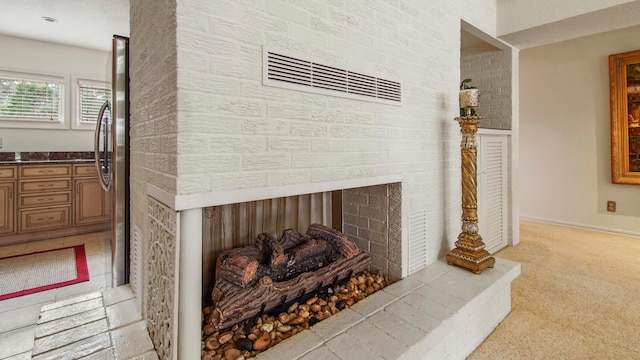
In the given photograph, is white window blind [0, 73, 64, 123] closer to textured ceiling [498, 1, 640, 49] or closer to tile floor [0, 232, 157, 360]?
tile floor [0, 232, 157, 360]

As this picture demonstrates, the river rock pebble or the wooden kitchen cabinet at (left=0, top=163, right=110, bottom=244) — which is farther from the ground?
the wooden kitchen cabinet at (left=0, top=163, right=110, bottom=244)

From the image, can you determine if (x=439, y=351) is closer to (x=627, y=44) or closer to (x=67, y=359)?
(x=67, y=359)

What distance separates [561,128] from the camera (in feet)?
13.1

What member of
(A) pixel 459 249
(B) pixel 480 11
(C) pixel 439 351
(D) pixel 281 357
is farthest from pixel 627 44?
(D) pixel 281 357

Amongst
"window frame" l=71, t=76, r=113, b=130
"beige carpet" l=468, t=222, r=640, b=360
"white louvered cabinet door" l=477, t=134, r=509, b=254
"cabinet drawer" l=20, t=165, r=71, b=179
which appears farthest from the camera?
"window frame" l=71, t=76, r=113, b=130

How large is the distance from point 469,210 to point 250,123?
1529 millimetres

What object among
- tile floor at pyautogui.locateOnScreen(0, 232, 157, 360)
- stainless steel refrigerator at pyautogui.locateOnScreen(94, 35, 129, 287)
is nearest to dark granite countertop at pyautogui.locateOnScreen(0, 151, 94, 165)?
tile floor at pyautogui.locateOnScreen(0, 232, 157, 360)

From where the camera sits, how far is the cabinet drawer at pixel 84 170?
3786mm

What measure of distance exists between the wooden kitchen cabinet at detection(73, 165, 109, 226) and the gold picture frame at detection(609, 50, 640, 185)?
603 cm

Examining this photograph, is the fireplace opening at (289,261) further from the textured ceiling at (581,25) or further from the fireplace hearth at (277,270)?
the textured ceiling at (581,25)

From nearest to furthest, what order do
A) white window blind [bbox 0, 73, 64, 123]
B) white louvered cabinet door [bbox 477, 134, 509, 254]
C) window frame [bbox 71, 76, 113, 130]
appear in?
white louvered cabinet door [bbox 477, 134, 509, 254] → white window blind [bbox 0, 73, 64, 123] → window frame [bbox 71, 76, 113, 130]

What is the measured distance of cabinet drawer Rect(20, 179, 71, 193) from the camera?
3.50 meters

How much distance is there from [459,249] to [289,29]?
1.63 meters

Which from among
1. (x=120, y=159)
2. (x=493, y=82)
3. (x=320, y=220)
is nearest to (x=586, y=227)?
(x=493, y=82)
